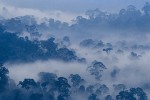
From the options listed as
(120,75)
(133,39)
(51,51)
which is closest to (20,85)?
(51,51)

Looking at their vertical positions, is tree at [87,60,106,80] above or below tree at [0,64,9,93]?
above

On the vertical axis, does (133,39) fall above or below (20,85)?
above

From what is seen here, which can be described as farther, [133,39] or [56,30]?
[56,30]

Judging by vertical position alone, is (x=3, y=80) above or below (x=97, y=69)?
Result: below

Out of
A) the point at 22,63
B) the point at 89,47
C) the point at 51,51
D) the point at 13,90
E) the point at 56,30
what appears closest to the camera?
the point at 13,90

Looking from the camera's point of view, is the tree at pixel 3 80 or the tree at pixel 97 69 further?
the tree at pixel 97 69

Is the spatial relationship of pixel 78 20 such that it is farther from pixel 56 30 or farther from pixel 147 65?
pixel 147 65

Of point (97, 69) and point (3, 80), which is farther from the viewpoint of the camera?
point (97, 69)

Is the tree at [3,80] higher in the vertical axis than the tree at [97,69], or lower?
lower

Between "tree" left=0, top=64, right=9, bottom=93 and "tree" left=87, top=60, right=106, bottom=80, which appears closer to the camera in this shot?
"tree" left=0, top=64, right=9, bottom=93

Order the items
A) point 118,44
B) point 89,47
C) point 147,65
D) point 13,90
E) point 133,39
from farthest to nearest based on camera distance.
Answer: point 133,39 < point 118,44 < point 89,47 < point 147,65 < point 13,90

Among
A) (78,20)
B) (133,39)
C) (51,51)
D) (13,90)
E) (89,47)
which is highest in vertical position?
(78,20)
